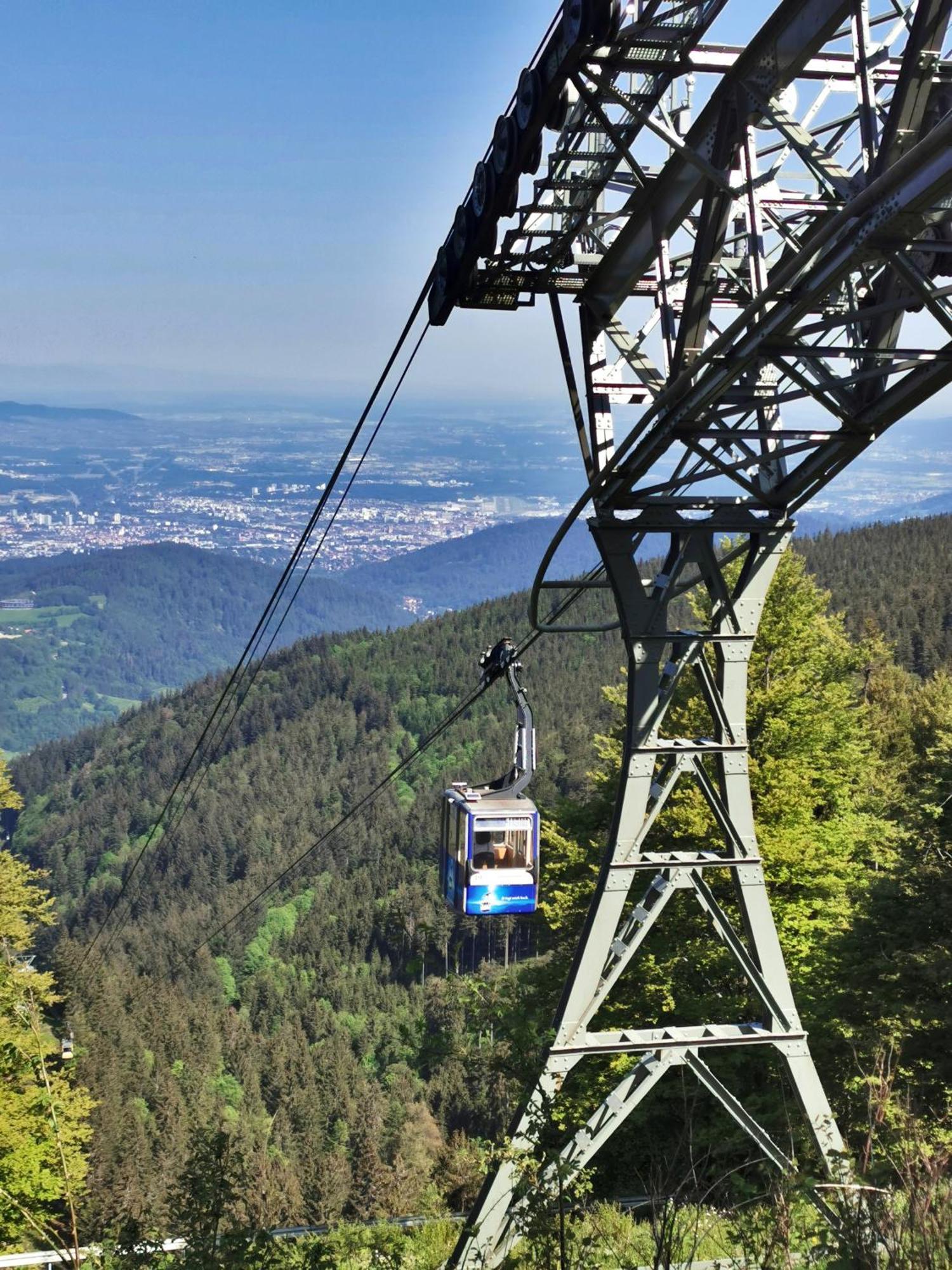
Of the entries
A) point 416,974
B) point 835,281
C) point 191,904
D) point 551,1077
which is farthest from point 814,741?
point 191,904

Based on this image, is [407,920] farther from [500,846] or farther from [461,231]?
[461,231]

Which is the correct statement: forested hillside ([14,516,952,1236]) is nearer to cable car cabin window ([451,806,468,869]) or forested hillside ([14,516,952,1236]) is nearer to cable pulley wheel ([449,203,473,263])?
cable car cabin window ([451,806,468,869])

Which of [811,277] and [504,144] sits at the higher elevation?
[504,144]

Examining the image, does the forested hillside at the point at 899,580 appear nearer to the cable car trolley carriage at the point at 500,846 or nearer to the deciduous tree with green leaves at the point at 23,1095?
the deciduous tree with green leaves at the point at 23,1095

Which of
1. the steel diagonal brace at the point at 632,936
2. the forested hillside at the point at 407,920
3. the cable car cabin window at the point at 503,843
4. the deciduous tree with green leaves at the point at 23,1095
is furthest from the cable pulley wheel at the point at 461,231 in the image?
Result: the deciduous tree with green leaves at the point at 23,1095

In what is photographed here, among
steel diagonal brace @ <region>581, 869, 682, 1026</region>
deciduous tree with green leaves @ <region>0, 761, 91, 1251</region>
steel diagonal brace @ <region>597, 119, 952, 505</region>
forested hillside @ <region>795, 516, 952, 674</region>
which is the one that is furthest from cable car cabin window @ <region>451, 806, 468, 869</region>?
forested hillside @ <region>795, 516, 952, 674</region>

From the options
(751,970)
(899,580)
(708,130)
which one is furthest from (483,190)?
(899,580)
